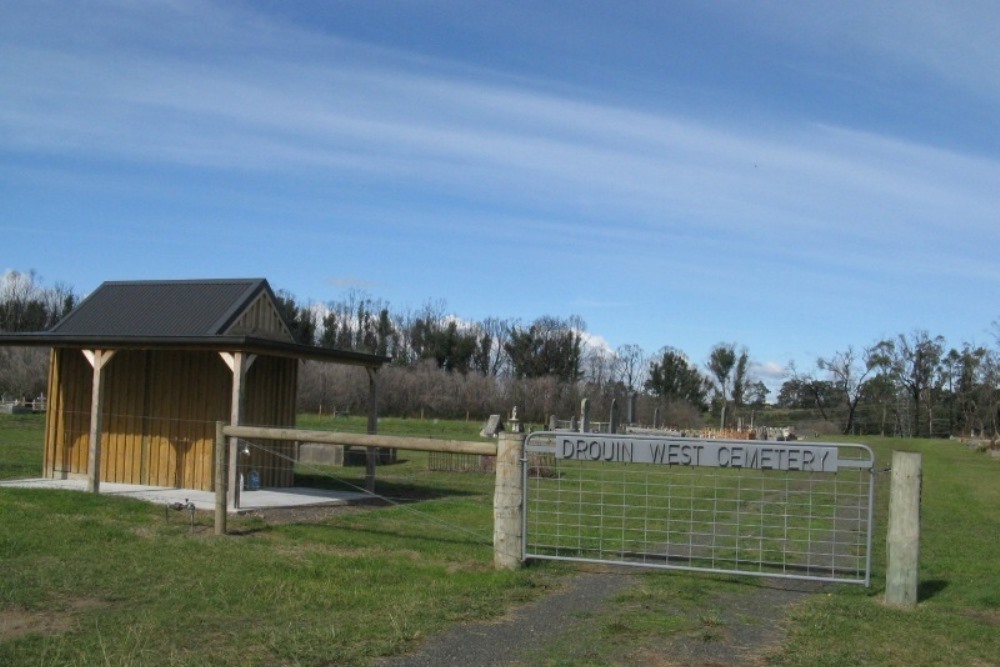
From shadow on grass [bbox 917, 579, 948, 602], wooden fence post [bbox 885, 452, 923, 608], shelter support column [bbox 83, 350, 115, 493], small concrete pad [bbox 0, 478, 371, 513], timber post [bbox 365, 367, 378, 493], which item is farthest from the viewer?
timber post [bbox 365, 367, 378, 493]

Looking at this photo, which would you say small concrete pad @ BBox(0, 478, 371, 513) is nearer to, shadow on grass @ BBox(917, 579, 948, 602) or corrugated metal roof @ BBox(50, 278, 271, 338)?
corrugated metal roof @ BBox(50, 278, 271, 338)

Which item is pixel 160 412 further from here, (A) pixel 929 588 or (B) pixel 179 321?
(A) pixel 929 588

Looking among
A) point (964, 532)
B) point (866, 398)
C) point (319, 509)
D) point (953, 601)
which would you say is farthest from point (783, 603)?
point (866, 398)

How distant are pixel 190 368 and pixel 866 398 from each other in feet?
286

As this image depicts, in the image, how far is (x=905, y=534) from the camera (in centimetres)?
915

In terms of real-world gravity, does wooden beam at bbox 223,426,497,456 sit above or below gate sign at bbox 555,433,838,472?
below

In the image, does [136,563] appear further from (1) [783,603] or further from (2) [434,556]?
(1) [783,603]

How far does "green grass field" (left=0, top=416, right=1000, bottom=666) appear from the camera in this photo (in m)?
7.31

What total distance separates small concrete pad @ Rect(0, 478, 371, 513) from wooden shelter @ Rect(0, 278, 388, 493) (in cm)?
46

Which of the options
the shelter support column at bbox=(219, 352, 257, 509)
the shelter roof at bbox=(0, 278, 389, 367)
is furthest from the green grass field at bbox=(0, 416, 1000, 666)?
the shelter roof at bbox=(0, 278, 389, 367)

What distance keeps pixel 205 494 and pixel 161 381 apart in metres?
2.52

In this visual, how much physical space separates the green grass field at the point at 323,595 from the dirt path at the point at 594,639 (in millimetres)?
99

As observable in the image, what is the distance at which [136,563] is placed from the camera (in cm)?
1051

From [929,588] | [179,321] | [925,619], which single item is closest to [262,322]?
[179,321]
